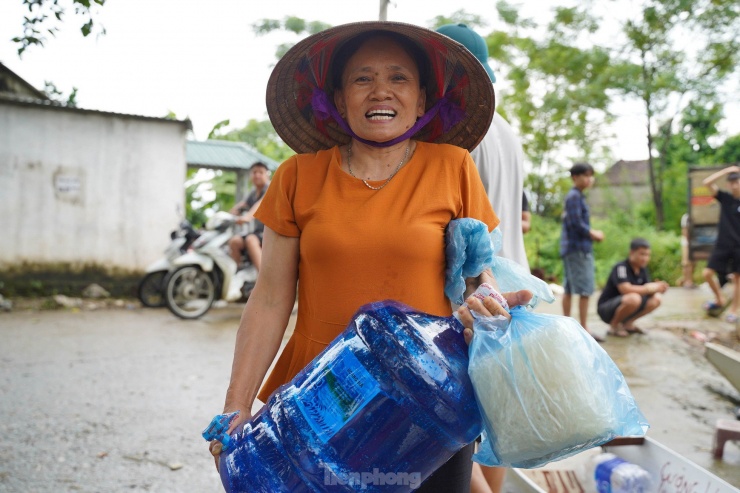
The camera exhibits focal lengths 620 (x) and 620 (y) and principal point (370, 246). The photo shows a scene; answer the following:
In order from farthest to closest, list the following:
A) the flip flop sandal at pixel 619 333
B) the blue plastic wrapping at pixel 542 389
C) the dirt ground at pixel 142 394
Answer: the flip flop sandal at pixel 619 333 < the dirt ground at pixel 142 394 < the blue plastic wrapping at pixel 542 389

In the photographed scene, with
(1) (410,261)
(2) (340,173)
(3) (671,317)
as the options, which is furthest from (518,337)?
(3) (671,317)

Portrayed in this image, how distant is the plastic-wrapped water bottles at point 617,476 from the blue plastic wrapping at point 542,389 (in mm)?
1865

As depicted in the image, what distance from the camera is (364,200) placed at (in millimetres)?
1499

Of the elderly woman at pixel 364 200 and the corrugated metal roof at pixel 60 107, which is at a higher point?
the corrugated metal roof at pixel 60 107

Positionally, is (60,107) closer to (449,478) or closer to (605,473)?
(605,473)

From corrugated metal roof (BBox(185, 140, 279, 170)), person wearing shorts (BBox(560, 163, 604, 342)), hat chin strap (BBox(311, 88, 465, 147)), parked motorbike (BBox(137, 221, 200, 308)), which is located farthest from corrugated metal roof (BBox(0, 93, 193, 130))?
hat chin strap (BBox(311, 88, 465, 147))

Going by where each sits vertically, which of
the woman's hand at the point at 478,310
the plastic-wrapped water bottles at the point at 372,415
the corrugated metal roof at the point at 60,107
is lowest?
the plastic-wrapped water bottles at the point at 372,415

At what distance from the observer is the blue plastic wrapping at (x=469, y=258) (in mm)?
1495

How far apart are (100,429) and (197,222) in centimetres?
1107

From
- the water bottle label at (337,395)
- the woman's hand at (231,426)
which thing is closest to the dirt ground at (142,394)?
the woman's hand at (231,426)

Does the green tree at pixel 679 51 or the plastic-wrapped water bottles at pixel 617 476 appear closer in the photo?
the plastic-wrapped water bottles at pixel 617 476

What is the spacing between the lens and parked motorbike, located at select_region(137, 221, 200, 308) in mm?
8070

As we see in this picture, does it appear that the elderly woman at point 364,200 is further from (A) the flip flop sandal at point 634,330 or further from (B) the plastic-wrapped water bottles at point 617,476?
(A) the flip flop sandal at point 634,330

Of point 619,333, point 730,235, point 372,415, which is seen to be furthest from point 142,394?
point 730,235
